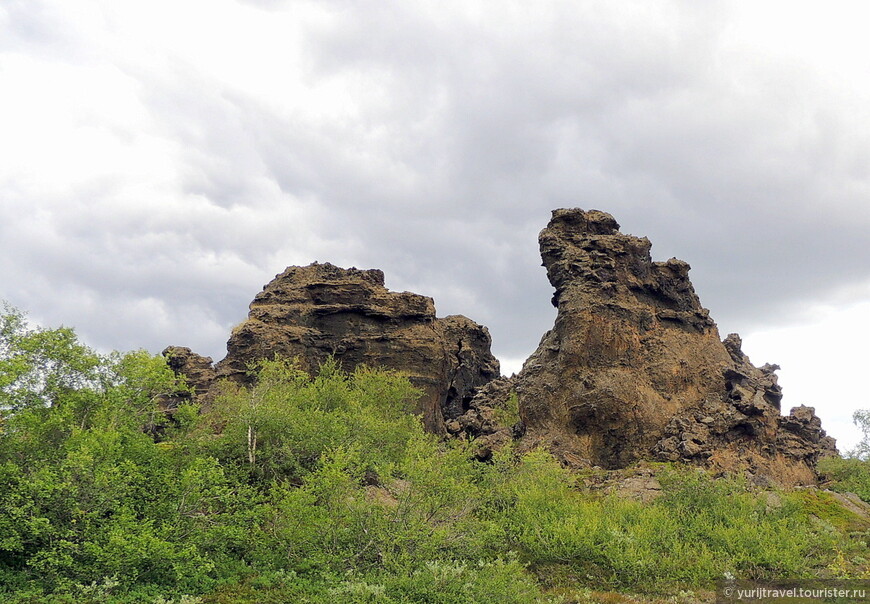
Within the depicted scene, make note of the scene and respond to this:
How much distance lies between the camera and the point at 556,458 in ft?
159

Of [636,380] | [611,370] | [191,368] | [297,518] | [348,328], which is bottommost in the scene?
[297,518]

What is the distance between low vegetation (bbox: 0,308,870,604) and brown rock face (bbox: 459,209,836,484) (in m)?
11.2

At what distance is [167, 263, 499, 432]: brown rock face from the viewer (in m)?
66.9

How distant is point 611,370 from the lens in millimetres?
50781

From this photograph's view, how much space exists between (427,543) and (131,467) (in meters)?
12.6

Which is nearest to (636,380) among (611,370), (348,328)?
(611,370)

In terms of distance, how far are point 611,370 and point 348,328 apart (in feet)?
110

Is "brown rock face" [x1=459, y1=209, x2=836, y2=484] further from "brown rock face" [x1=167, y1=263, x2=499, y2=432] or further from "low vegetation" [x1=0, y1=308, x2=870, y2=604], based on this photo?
"brown rock face" [x1=167, y1=263, x2=499, y2=432]

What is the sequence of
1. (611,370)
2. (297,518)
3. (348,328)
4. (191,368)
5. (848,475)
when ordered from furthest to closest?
(191,368)
(348,328)
(848,475)
(611,370)
(297,518)

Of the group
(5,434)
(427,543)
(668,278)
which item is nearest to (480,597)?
(427,543)

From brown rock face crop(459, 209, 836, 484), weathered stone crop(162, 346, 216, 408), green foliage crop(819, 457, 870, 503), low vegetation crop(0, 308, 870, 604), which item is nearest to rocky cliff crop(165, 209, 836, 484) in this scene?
brown rock face crop(459, 209, 836, 484)

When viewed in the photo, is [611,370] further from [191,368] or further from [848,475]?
[191,368]

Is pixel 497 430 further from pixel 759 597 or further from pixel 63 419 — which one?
pixel 63 419

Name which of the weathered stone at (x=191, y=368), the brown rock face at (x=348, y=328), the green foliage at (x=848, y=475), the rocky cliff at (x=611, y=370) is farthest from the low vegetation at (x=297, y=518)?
the weathered stone at (x=191, y=368)
